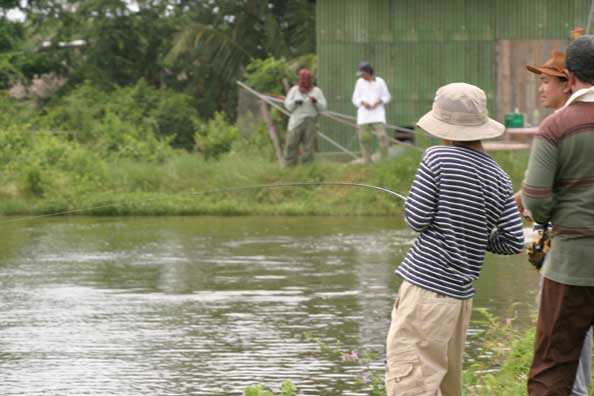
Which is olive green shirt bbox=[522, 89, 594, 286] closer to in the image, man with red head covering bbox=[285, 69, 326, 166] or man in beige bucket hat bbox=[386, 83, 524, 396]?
man in beige bucket hat bbox=[386, 83, 524, 396]

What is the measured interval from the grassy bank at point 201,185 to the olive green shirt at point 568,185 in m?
12.2

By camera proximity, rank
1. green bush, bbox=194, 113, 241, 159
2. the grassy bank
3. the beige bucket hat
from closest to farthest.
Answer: the beige bucket hat
the grassy bank
green bush, bbox=194, 113, 241, 159

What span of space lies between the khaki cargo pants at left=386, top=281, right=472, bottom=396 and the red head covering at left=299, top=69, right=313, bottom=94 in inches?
542

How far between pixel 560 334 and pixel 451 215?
2.09ft

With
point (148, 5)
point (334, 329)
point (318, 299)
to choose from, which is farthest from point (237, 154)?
point (148, 5)

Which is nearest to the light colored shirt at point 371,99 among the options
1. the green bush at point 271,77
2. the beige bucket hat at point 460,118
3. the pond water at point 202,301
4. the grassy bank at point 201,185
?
the grassy bank at point 201,185

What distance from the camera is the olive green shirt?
549 centimetres

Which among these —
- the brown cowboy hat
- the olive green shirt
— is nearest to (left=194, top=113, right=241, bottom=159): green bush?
the brown cowboy hat

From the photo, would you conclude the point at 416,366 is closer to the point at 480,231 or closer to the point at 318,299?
the point at 480,231

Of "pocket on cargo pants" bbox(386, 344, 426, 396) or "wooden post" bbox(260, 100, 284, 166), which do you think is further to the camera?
"wooden post" bbox(260, 100, 284, 166)

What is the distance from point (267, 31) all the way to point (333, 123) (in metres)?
9.00

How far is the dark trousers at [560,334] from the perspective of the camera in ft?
18.3

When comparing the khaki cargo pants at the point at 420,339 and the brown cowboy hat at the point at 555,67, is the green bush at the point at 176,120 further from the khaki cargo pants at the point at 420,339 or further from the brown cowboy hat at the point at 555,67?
the khaki cargo pants at the point at 420,339

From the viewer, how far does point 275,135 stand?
20000 millimetres
